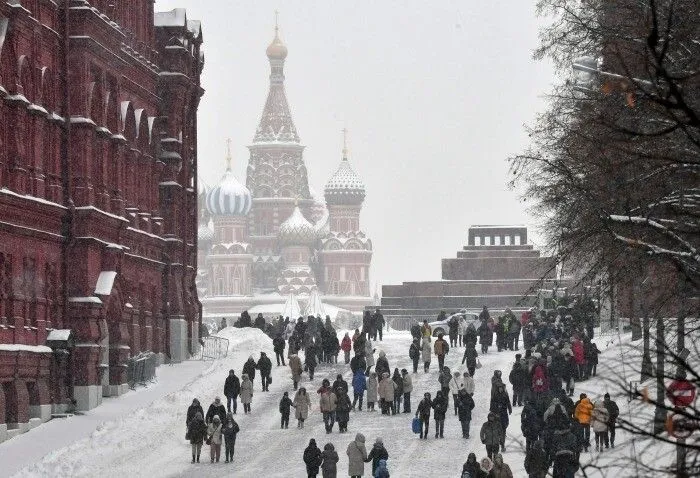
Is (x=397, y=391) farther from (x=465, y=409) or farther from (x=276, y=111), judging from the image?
(x=276, y=111)

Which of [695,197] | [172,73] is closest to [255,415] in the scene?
[172,73]

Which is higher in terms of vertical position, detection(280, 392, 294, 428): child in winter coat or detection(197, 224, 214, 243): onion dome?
detection(197, 224, 214, 243): onion dome

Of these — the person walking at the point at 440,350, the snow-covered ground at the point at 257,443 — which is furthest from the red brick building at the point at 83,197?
the person walking at the point at 440,350

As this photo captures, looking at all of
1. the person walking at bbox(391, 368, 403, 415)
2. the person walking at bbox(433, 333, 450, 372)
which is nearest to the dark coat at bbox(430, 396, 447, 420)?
the person walking at bbox(391, 368, 403, 415)

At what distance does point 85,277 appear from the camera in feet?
153

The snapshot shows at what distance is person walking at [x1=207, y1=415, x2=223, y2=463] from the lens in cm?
3894

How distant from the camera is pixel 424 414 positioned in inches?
1614

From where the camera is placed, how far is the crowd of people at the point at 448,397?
33844 mm

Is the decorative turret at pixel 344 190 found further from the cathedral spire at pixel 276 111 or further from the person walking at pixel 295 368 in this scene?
the person walking at pixel 295 368

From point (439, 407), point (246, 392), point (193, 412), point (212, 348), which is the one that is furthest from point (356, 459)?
point (212, 348)

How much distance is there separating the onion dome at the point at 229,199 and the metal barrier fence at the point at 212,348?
11228 cm

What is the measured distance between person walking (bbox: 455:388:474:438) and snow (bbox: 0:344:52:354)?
915 cm

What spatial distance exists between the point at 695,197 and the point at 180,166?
139 ft

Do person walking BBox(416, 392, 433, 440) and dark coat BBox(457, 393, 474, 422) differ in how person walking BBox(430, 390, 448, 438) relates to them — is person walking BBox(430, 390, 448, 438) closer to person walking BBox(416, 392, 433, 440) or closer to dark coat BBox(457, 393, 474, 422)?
person walking BBox(416, 392, 433, 440)
